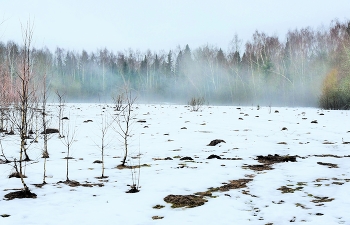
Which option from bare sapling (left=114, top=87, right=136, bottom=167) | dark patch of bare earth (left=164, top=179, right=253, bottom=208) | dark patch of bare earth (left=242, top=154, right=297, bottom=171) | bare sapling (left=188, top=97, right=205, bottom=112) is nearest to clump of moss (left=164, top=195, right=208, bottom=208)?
dark patch of bare earth (left=164, top=179, right=253, bottom=208)

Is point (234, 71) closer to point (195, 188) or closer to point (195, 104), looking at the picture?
point (195, 104)

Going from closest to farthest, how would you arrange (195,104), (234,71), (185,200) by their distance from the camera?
(185,200) < (195,104) < (234,71)

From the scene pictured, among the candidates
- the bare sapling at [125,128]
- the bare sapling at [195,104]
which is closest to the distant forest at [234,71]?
the bare sapling at [195,104]

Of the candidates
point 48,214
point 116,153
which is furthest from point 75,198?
point 116,153

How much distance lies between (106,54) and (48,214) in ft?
211

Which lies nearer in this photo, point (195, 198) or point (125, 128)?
point (195, 198)

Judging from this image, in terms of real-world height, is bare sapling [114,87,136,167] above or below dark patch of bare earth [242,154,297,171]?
above

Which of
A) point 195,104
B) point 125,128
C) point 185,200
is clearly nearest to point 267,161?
point 185,200

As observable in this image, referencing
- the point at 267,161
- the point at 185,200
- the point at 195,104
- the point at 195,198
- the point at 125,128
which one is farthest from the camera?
the point at 195,104

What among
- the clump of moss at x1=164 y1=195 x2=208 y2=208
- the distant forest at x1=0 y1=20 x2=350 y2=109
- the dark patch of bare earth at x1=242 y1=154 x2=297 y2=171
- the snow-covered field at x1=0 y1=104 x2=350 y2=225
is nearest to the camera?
the snow-covered field at x1=0 y1=104 x2=350 y2=225

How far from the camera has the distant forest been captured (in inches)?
1346

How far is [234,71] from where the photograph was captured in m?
47.9

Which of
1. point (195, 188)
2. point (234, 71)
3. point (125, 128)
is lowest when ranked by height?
point (195, 188)

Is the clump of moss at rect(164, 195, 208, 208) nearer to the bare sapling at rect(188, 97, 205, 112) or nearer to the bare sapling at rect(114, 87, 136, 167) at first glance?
the bare sapling at rect(114, 87, 136, 167)
